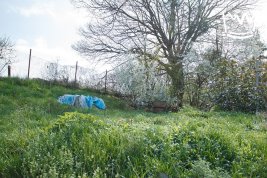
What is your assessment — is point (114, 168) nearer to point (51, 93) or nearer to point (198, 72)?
point (51, 93)

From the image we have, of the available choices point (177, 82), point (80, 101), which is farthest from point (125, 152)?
point (177, 82)

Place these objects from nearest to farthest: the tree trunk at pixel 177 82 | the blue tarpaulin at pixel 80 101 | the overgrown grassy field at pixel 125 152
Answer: the overgrown grassy field at pixel 125 152 → the blue tarpaulin at pixel 80 101 → the tree trunk at pixel 177 82

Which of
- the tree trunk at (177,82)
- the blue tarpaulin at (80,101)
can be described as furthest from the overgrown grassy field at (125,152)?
the tree trunk at (177,82)

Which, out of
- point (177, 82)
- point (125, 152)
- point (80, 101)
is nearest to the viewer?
point (125, 152)

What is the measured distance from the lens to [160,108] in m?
15.6

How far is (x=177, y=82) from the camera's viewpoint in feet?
56.3

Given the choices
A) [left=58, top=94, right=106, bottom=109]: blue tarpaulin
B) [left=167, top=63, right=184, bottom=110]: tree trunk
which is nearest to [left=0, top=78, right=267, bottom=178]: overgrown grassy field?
[left=58, top=94, right=106, bottom=109]: blue tarpaulin

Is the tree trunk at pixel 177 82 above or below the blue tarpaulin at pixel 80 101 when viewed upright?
above

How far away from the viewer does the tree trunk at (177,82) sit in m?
16.6

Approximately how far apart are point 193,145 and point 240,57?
13.2 metres

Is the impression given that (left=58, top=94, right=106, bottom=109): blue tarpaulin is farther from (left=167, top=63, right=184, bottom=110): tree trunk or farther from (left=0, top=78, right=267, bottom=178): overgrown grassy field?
(left=0, top=78, right=267, bottom=178): overgrown grassy field

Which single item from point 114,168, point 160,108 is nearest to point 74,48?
point 160,108

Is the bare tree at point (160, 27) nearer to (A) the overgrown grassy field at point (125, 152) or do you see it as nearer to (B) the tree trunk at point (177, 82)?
(B) the tree trunk at point (177, 82)

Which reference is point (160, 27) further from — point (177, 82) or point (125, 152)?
point (125, 152)
